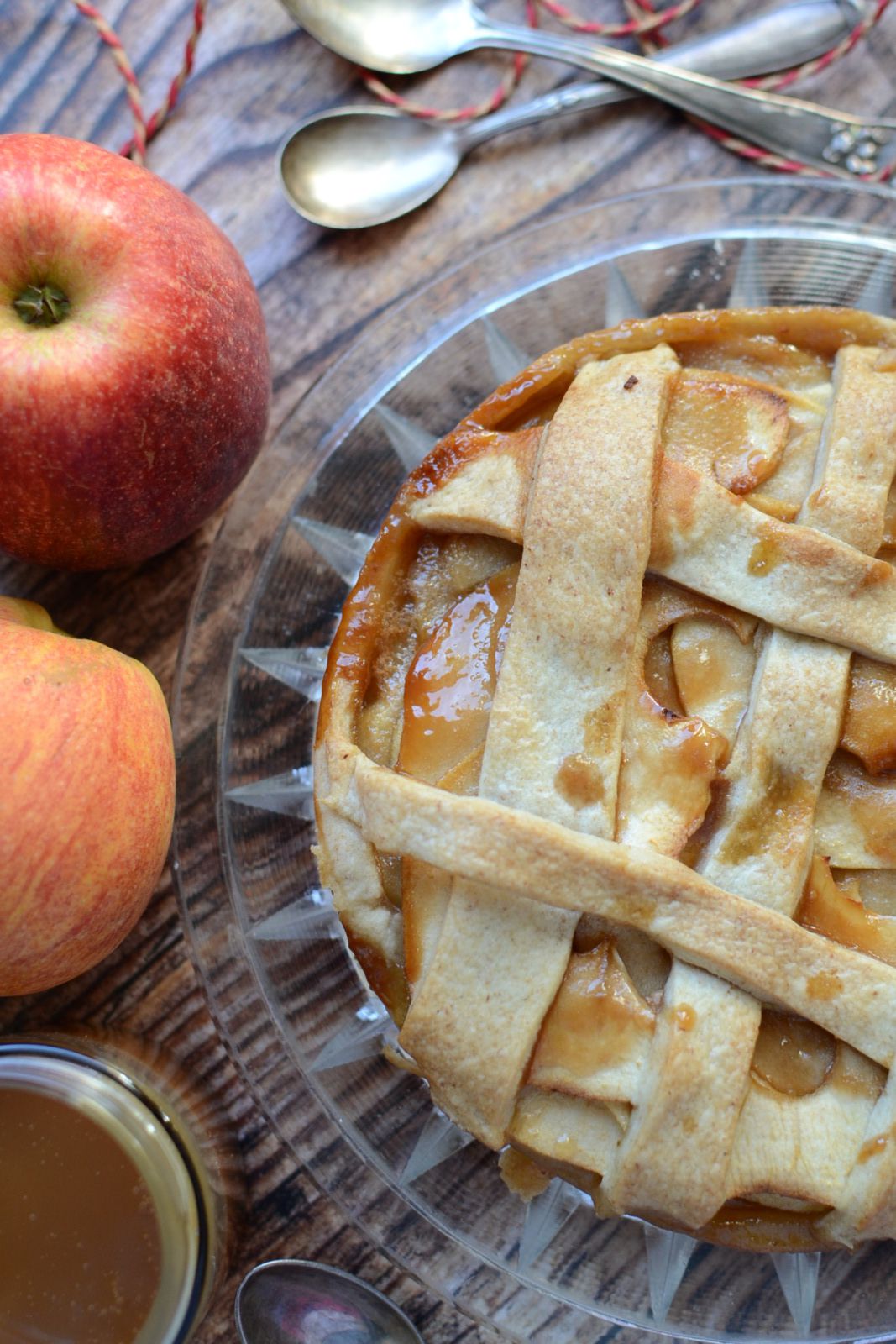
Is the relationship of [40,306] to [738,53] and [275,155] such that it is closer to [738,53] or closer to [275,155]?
[275,155]

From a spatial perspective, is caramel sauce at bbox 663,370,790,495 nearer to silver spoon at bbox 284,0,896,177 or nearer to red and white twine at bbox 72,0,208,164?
silver spoon at bbox 284,0,896,177

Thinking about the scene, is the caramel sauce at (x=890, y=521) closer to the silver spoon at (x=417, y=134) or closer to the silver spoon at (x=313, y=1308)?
the silver spoon at (x=417, y=134)

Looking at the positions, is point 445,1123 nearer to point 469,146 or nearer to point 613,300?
point 613,300

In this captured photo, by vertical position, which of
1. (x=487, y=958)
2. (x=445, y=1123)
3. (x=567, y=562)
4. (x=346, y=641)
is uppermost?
(x=567, y=562)

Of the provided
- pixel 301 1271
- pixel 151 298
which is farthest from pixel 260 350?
pixel 301 1271

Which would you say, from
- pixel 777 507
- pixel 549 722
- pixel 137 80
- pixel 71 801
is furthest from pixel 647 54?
pixel 71 801

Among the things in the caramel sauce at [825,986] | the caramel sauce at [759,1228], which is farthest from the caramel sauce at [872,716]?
the caramel sauce at [759,1228]

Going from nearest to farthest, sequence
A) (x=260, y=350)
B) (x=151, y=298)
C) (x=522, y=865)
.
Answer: (x=522, y=865), (x=151, y=298), (x=260, y=350)
